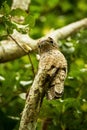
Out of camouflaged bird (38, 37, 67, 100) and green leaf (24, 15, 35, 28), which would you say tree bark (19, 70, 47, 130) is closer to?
camouflaged bird (38, 37, 67, 100)

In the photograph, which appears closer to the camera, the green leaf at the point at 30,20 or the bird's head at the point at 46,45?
the bird's head at the point at 46,45

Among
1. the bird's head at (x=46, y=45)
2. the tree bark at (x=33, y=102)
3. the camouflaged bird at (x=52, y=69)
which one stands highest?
the bird's head at (x=46, y=45)

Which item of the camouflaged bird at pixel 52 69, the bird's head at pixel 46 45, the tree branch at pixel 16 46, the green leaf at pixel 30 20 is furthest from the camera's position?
the tree branch at pixel 16 46

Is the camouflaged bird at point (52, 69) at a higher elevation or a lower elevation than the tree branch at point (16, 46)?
higher

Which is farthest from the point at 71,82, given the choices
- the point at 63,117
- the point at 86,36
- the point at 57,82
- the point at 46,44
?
the point at 57,82

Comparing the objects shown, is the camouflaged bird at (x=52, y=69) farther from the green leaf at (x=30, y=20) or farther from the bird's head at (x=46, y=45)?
the green leaf at (x=30, y=20)

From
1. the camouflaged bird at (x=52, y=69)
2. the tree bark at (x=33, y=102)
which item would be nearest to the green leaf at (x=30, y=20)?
the camouflaged bird at (x=52, y=69)

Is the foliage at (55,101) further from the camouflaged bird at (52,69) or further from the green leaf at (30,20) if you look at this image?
the camouflaged bird at (52,69)

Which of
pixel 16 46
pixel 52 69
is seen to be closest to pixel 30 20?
pixel 16 46

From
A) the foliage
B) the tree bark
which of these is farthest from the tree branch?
the tree bark

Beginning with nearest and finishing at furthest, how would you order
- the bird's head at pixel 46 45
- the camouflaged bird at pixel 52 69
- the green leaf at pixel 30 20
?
1. the camouflaged bird at pixel 52 69
2. the bird's head at pixel 46 45
3. the green leaf at pixel 30 20
